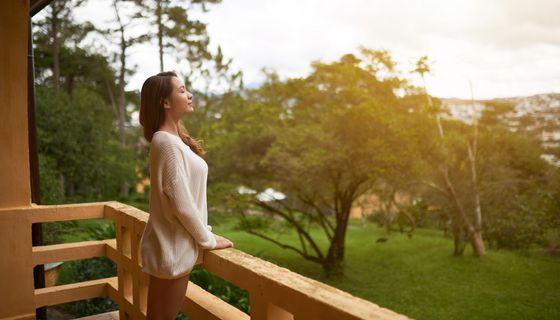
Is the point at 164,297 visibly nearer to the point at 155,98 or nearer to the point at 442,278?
the point at 155,98

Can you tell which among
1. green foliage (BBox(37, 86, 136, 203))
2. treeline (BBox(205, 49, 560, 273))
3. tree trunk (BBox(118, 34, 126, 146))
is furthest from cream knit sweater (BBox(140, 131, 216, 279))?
tree trunk (BBox(118, 34, 126, 146))

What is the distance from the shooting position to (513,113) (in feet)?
41.7

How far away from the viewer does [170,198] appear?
124 cm

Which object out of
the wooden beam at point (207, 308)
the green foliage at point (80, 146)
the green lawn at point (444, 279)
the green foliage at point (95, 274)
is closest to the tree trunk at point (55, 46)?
the green foliage at point (80, 146)

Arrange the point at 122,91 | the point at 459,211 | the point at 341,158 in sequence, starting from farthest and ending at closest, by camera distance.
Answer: the point at 122,91 < the point at 459,211 < the point at 341,158

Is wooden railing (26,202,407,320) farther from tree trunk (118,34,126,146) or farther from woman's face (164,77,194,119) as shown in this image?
tree trunk (118,34,126,146)

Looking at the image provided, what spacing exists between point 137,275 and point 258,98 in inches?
348

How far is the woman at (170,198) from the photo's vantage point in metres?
1.24

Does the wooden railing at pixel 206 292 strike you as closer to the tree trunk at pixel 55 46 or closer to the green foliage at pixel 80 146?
the green foliage at pixel 80 146

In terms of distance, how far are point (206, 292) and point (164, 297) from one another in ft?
1.03

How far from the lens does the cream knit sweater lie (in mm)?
1239

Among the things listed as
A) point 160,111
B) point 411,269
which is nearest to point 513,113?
point 411,269

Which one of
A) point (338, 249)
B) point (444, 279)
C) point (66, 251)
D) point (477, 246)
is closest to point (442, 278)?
point (444, 279)

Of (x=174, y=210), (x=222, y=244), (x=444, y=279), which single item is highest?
(x=174, y=210)
